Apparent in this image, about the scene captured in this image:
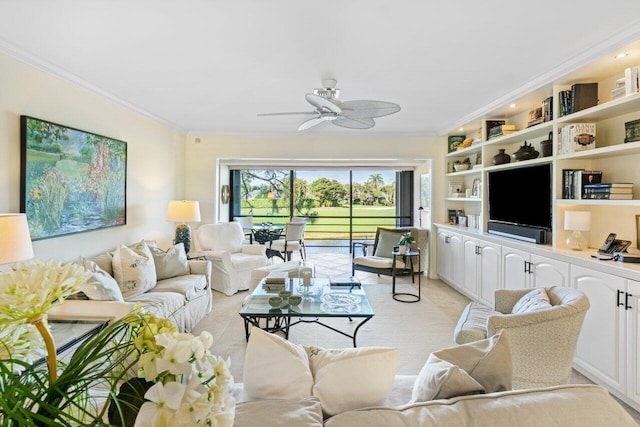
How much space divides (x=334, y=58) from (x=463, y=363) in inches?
89.1

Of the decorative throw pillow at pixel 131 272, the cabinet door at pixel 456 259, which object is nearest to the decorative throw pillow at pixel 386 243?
the cabinet door at pixel 456 259

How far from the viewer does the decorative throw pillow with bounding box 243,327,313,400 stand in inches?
45.2

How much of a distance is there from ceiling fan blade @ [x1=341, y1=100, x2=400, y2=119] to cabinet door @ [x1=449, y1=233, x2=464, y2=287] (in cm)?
263

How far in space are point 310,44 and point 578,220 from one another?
260 centimetres

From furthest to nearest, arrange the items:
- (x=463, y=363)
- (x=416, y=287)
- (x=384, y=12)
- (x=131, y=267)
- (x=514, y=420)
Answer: (x=416, y=287)
(x=131, y=267)
(x=384, y=12)
(x=463, y=363)
(x=514, y=420)

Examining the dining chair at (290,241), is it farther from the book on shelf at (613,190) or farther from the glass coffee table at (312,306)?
the book on shelf at (613,190)

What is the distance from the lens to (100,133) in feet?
11.7

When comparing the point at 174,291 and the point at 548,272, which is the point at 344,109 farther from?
the point at 174,291

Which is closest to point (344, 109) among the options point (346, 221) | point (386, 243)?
point (386, 243)

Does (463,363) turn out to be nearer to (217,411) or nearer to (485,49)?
(217,411)

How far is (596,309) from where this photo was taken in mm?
2393

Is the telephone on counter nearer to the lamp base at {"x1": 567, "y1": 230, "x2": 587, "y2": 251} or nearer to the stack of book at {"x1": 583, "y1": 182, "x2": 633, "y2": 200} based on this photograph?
the lamp base at {"x1": 567, "y1": 230, "x2": 587, "y2": 251}

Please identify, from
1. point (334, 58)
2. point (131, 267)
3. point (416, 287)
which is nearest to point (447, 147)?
point (416, 287)

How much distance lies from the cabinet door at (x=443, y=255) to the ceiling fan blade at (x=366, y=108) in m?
2.92
